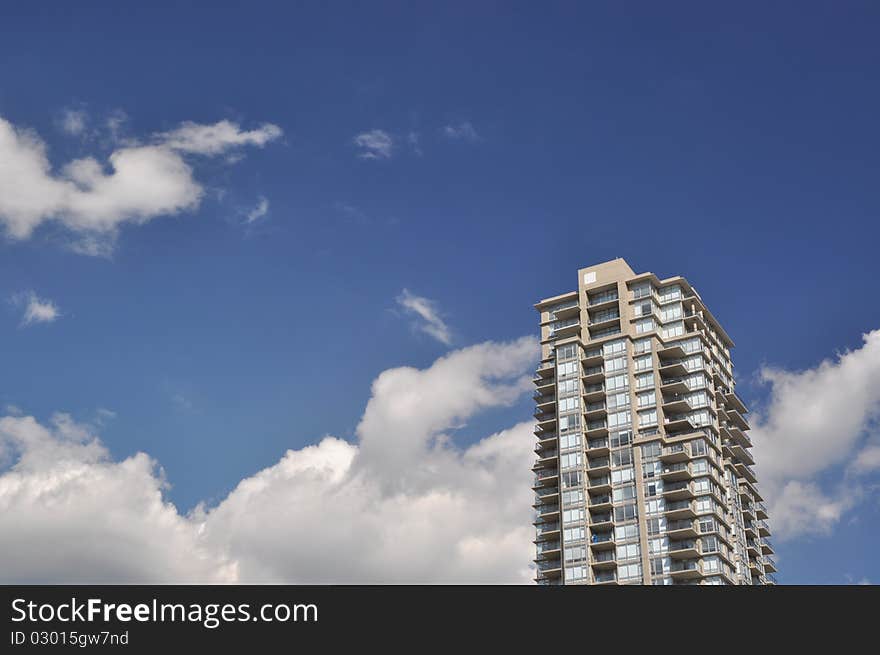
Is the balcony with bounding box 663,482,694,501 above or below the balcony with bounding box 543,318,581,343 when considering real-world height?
below

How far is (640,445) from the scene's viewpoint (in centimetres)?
12488

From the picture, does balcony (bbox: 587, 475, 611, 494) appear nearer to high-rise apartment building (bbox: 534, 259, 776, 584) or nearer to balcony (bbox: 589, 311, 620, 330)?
high-rise apartment building (bbox: 534, 259, 776, 584)

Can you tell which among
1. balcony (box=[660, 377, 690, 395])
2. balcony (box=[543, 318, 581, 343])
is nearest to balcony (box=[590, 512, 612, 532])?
balcony (box=[660, 377, 690, 395])

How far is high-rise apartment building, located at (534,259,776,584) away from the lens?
4663 inches

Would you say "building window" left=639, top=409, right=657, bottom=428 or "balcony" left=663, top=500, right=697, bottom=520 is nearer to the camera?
"balcony" left=663, top=500, right=697, bottom=520

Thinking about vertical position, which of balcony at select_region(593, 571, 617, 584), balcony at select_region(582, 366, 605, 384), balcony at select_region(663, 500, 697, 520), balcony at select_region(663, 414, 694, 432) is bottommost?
balcony at select_region(593, 571, 617, 584)

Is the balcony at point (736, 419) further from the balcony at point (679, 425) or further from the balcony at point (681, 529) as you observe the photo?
the balcony at point (681, 529)

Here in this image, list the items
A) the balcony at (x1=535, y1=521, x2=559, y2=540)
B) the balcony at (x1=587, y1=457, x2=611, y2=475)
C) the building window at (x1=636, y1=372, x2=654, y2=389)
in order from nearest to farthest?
the balcony at (x1=535, y1=521, x2=559, y2=540) < the balcony at (x1=587, y1=457, x2=611, y2=475) < the building window at (x1=636, y1=372, x2=654, y2=389)

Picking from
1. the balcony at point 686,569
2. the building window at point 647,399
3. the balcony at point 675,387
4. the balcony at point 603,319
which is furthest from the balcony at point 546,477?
the balcony at point 603,319

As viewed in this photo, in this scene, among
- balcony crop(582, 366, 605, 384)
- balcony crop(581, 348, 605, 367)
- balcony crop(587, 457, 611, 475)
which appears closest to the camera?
balcony crop(587, 457, 611, 475)
